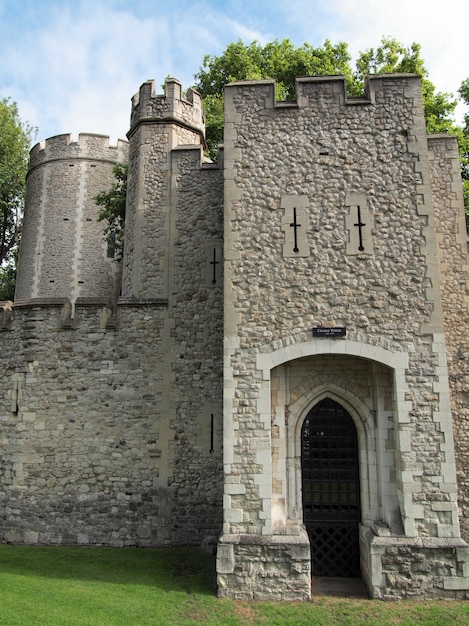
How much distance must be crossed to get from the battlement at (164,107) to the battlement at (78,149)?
27.3ft

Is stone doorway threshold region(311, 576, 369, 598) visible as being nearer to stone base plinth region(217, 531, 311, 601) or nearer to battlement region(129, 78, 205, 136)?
stone base plinth region(217, 531, 311, 601)

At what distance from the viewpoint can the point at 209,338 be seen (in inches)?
409

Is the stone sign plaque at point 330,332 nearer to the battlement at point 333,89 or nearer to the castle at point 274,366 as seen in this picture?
the castle at point 274,366

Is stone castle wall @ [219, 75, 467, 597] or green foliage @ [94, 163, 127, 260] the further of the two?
green foliage @ [94, 163, 127, 260]

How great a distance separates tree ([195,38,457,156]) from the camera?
1514 cm

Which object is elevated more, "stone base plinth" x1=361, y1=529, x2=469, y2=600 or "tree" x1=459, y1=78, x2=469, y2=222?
"tree" x1=459, y1=78, x2=469, y2=222

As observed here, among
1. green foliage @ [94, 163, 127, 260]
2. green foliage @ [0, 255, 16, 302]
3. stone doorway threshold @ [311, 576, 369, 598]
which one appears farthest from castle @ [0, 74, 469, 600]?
green foliage @ [0, 255, 16, 302]

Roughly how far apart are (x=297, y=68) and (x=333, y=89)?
8.78 metres

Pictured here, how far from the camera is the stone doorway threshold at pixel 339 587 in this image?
7167 mm

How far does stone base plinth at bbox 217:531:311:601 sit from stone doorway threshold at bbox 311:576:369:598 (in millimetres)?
442

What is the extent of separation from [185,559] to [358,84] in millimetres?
14640

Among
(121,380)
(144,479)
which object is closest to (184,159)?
(121,380)

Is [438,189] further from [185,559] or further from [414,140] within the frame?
[185,559]

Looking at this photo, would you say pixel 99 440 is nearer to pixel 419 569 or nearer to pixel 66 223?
pixel 419 569
